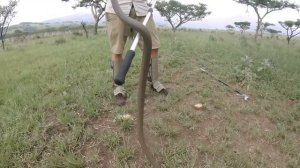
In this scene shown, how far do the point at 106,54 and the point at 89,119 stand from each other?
3632 mm

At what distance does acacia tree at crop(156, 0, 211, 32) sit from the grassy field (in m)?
23.9

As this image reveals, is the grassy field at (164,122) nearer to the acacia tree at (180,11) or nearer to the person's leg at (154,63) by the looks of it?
the person's leg at (154,63)

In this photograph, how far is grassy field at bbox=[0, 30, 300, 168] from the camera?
3.07 metres

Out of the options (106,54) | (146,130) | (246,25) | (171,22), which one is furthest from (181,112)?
(246,25)

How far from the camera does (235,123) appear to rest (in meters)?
3.66

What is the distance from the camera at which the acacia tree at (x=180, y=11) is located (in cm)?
2873

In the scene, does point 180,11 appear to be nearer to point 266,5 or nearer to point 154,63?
point 266,5

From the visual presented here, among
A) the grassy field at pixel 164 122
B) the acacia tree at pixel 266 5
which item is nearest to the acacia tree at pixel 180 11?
the acacia tree at pixel 266 5

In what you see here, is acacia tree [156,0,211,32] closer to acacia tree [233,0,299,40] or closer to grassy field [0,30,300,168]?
acacia tree [233,0,299,40]

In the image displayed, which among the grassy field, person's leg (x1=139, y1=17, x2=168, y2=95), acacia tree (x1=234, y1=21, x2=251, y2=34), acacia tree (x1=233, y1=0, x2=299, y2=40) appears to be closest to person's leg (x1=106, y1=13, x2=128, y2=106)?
person's leg (x1=139, y1=17, x2=168, y2=95)

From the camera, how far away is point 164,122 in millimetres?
3480

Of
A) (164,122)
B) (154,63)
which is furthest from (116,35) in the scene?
(164,122)

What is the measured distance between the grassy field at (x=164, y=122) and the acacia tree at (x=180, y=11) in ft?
78.4

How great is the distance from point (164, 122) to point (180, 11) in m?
26.9
